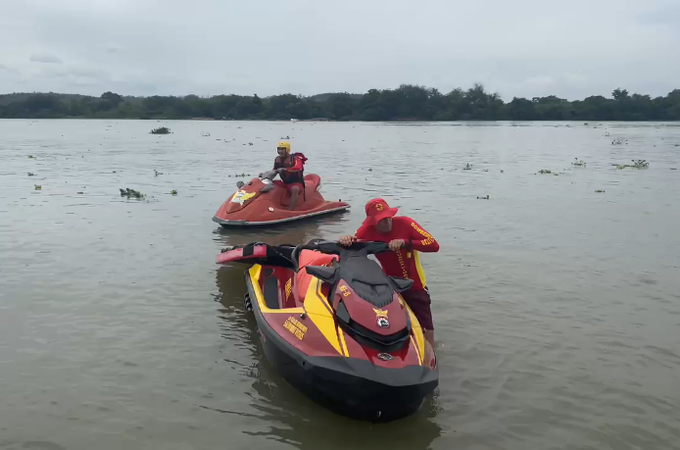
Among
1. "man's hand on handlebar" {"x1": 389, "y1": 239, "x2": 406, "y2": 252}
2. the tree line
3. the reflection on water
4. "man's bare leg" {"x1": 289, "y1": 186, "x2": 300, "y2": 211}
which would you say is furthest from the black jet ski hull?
the tree line

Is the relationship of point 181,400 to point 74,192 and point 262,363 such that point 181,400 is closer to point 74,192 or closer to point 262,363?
point 262,363

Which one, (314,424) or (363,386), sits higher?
(363,386)

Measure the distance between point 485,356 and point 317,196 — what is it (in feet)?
26.9

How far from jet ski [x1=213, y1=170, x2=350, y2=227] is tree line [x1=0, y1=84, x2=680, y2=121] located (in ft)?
299

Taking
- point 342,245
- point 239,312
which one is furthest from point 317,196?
point 342,245

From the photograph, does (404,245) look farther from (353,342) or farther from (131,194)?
(131,194)

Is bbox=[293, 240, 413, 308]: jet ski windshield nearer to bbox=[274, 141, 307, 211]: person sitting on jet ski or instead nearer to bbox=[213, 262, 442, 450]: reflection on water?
bbox=[213, 262, 442, 450]: reflection on water

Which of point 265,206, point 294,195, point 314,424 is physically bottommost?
point 314,424

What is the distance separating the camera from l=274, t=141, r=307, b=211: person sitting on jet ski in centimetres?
1302

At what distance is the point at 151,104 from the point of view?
104812 mm

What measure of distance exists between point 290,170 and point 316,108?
306 feet

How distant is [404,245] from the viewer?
618 cm

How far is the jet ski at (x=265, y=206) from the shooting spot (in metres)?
12.1

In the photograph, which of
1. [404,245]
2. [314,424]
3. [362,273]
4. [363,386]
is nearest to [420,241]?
[404,245]
